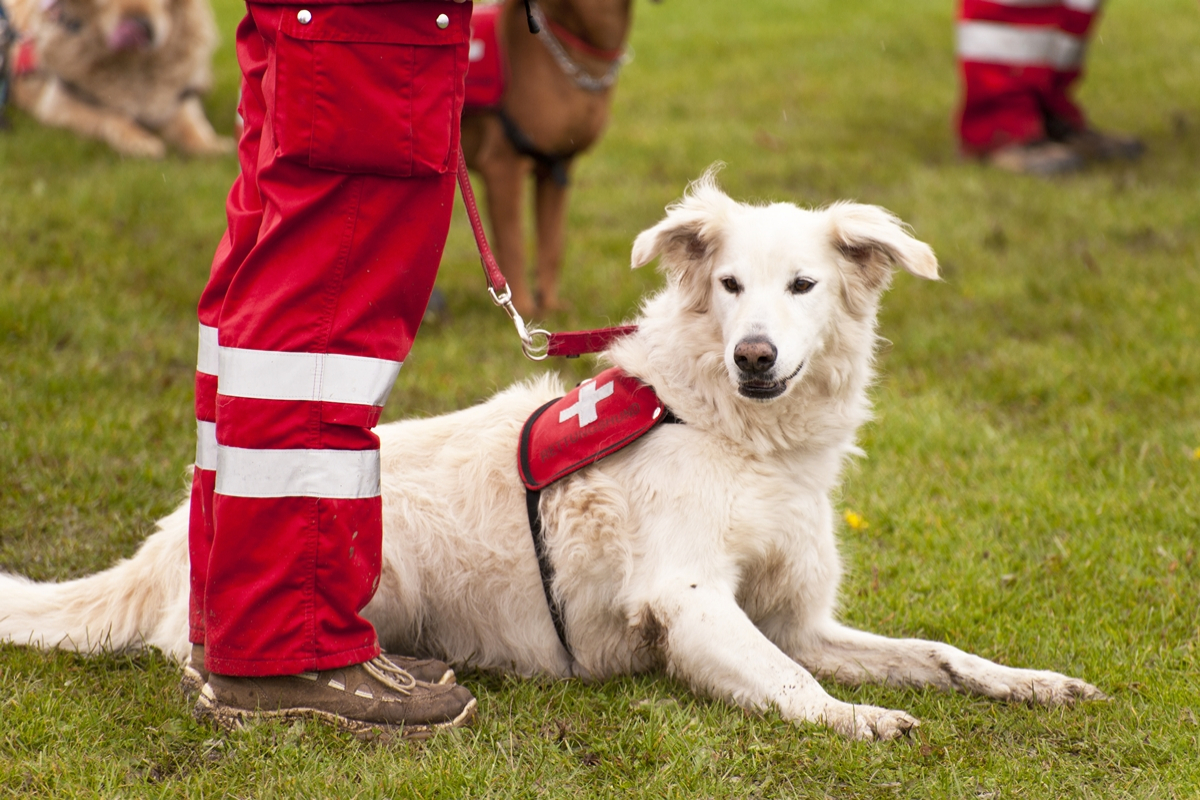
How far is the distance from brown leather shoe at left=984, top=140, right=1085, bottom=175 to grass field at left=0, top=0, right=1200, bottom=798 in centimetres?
26

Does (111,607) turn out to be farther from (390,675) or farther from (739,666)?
(739,666)

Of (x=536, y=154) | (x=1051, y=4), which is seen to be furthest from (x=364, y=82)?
(x=1051, y=4)

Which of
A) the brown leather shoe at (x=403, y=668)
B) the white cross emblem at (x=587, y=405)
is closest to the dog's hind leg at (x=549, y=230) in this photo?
the white cross emblem at (x=587, y=405)

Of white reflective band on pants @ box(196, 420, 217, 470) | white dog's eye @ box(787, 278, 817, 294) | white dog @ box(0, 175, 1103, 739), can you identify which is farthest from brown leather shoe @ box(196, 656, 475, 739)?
white dog's eye @ box(787, 278, 817, 294)

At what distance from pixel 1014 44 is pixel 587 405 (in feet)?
23.9

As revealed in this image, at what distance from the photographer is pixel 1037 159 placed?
9.06m

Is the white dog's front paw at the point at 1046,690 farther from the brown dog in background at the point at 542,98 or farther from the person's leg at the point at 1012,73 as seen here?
the person's leg at the point at 1012,73

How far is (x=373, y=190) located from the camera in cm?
253

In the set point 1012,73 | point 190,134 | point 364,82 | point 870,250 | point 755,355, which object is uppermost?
point 1012,73

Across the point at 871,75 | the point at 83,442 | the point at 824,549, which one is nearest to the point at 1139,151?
the point at 871,75

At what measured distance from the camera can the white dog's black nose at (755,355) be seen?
2.96 metres

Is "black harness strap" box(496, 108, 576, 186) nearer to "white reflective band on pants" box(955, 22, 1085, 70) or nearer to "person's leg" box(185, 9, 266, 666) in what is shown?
"person's leg" box(185, 9, 266, 666)

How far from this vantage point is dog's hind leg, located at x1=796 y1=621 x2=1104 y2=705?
309cm

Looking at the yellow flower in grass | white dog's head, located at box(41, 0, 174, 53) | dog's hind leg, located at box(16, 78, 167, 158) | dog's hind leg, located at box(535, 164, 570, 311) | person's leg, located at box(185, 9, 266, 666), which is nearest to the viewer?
person's leg, located at box(185, 9, 266, 666)
